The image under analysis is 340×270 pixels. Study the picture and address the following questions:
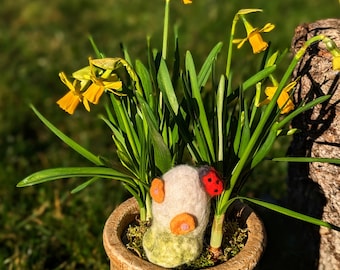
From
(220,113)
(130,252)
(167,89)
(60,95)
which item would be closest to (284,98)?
(220,113)

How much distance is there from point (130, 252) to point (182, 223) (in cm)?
15

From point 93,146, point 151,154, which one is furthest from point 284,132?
point 93,146

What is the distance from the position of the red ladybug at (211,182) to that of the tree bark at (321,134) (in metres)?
0.37

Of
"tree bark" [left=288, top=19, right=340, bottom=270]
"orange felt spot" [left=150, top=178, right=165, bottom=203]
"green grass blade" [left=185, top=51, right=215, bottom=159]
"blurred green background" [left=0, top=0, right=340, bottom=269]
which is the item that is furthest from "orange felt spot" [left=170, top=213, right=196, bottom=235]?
"blurred green background" [left=0, top=0, right=340, bottom=269]

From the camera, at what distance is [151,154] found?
1.42 m

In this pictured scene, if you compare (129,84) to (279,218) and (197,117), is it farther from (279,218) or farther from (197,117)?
(279,218)

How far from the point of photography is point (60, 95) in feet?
9.78

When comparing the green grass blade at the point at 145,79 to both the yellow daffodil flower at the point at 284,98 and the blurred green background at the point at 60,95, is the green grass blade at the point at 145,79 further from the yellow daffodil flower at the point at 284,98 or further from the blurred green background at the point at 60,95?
the blurred green background at the point at 60,95

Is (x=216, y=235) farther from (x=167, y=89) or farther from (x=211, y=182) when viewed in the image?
(x=167, y=89)

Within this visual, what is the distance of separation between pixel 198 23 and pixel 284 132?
2125mm

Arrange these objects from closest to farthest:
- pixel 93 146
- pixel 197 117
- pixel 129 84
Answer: pixel 197 117 → pixel 129 84 → pixel 93 146

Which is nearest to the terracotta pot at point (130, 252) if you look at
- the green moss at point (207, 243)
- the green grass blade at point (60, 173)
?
the green moss at point (207, 243)

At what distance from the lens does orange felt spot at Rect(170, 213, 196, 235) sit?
125 cm

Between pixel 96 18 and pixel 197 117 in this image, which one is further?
pixel 96 18
